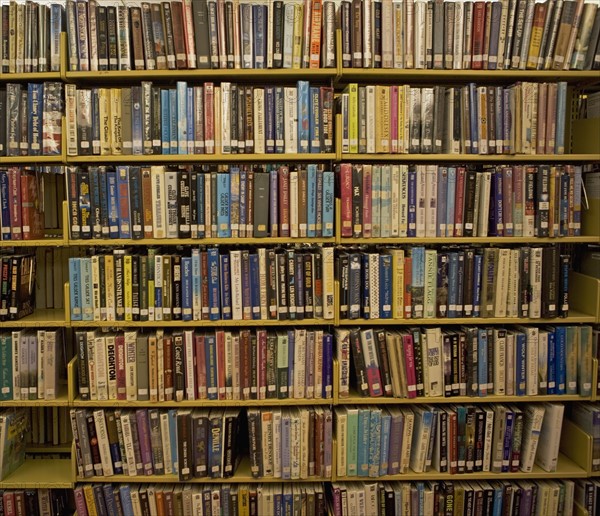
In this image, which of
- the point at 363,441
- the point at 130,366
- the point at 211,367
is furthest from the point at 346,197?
the point at 130,366

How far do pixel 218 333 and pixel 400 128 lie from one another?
1.19 metres

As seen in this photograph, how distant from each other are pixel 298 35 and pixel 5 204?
4.72ft

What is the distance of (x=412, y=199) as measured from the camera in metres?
2.23

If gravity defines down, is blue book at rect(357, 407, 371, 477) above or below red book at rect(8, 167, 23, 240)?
below

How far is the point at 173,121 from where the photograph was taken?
86.4 inches

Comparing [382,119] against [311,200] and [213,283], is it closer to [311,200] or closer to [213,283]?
[311,200]

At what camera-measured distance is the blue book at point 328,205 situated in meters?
2.20

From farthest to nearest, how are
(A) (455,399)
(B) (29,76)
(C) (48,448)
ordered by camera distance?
(C) (48,448), (A) (455,399), (B) (29,76)

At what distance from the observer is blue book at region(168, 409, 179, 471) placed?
88.4 inches

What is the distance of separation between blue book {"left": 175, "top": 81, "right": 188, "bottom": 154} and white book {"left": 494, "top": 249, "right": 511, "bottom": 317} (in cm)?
145

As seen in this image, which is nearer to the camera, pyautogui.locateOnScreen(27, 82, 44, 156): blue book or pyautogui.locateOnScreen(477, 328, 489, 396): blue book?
pyautogui.locateOnScreen(27, 82, 44, 156): blue book

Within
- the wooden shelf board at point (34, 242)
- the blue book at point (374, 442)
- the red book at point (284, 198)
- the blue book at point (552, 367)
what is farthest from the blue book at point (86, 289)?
the blue book at point (552, 367)

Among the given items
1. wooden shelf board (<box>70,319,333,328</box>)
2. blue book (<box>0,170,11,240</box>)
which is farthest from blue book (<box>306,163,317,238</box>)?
blue book (<box>0,170,11,240</box>)

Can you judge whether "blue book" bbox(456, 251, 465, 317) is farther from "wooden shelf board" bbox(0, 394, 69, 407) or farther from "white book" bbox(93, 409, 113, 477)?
"wooden shelf board" bbox(0, 394, 69, 407)
